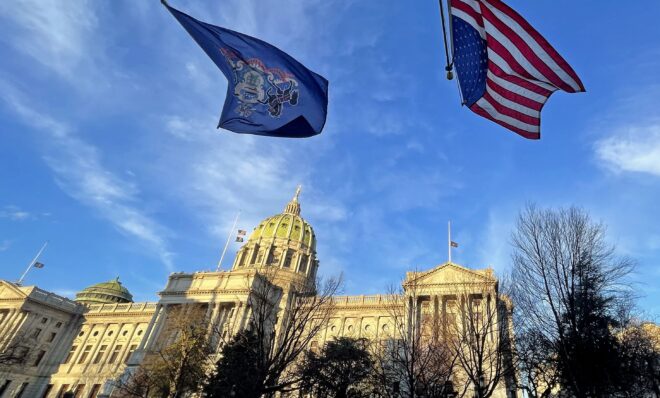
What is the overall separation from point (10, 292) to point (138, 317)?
20.8 m

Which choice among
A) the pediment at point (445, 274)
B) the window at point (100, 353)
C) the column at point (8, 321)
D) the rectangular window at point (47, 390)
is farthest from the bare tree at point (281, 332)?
the column at point (8, 321)

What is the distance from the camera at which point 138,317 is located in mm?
70625

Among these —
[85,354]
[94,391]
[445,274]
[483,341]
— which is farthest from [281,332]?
[85,354]

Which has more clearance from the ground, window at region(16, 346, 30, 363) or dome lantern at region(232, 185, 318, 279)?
dome lantern at region(232, 185, 318, 279)

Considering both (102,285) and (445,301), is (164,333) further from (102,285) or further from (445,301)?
(102,285)

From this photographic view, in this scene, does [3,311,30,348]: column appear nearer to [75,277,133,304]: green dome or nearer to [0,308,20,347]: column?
[0,308,20,347]: column

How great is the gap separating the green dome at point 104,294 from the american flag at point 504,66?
100 meters

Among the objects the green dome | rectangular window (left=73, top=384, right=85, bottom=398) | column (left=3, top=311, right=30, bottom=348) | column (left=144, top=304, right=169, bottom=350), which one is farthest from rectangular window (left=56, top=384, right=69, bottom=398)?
the green dome

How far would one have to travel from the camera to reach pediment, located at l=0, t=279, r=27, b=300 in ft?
223

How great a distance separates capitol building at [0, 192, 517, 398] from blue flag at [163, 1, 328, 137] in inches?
1448

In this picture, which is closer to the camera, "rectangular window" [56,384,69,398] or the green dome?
"rectangular window" [56,384,69,398]

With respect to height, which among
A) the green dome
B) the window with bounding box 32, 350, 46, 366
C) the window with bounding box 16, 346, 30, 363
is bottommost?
the window with bounding box 16, 346, 30, 363

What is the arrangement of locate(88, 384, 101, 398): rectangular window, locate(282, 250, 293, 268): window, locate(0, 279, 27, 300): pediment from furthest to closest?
locate(282, 250, 293, 268): window, locate(0, 279, 27, 300): pediment, locate(88, 384, 101, 398): rectangular window

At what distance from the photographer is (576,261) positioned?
19562mm
